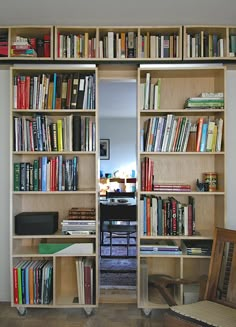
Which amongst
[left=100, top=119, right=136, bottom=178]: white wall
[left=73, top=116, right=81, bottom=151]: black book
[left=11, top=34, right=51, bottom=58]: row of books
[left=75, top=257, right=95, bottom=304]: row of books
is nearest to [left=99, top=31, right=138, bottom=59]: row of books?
[left=11, top=34, right=51, bottom=58]: row of books

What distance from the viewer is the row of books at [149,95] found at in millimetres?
2957

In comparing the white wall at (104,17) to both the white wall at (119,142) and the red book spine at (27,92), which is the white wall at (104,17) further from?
the white wall at (119,142)

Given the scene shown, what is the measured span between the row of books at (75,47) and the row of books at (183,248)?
170 cm

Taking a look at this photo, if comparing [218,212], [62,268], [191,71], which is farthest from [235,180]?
[62,268]

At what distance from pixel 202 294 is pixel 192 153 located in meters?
1.09

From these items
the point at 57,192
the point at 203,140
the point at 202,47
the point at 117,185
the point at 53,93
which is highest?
the point at 202,47

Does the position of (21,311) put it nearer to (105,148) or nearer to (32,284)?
(32,284)

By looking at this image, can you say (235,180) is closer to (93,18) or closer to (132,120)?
(93,18)

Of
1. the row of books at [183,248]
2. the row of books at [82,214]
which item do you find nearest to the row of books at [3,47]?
the row of books at [82,214]

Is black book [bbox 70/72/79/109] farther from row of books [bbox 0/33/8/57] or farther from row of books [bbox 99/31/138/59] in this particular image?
row of books [bbox 0/33/8/57]

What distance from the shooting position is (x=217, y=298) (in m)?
2.47

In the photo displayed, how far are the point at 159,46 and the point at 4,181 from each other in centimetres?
185

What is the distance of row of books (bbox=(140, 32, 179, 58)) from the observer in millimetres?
2998

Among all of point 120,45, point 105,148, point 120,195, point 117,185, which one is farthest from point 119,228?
point 105,148
